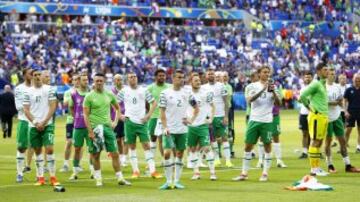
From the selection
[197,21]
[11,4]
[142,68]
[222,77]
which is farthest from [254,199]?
[197,21]

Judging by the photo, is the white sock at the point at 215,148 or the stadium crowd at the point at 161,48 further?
the stadium crowd at the point at 161,48

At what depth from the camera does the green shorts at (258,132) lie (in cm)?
1991

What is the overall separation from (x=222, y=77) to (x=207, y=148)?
443 cm

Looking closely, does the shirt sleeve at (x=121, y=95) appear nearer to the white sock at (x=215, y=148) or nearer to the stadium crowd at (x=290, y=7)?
the white sock at (x=215, y=148)

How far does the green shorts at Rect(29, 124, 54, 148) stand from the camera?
64.1ft

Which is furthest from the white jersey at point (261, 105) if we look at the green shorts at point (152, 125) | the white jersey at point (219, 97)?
the white jersey at point (219, 97)

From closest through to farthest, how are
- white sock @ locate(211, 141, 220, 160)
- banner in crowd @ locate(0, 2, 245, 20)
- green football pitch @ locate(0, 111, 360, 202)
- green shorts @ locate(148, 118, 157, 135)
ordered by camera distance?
green football pitch @ locate(0, 111, 360, 202)
green shorts @ locate(148, 118, 157, 135)
white sock @ locate(211, 141, 220, 160)
banner in crowd @ locate(0, 2, 245, 20)

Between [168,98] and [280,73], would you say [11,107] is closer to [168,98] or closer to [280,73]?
[168,98]

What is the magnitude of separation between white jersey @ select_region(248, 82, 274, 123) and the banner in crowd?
1634 inches

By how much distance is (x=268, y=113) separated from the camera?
20078 millimetres

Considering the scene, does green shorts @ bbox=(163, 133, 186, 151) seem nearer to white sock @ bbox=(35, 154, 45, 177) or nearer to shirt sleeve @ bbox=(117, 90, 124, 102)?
white sock @ bbox=(35, 154, 45, 177)

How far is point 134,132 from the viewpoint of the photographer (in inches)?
855

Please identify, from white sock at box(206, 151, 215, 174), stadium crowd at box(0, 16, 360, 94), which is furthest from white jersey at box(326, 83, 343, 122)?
stadium crowd at box(0, 16, 360, 94)

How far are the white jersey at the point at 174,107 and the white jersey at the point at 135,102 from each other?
2578mm
